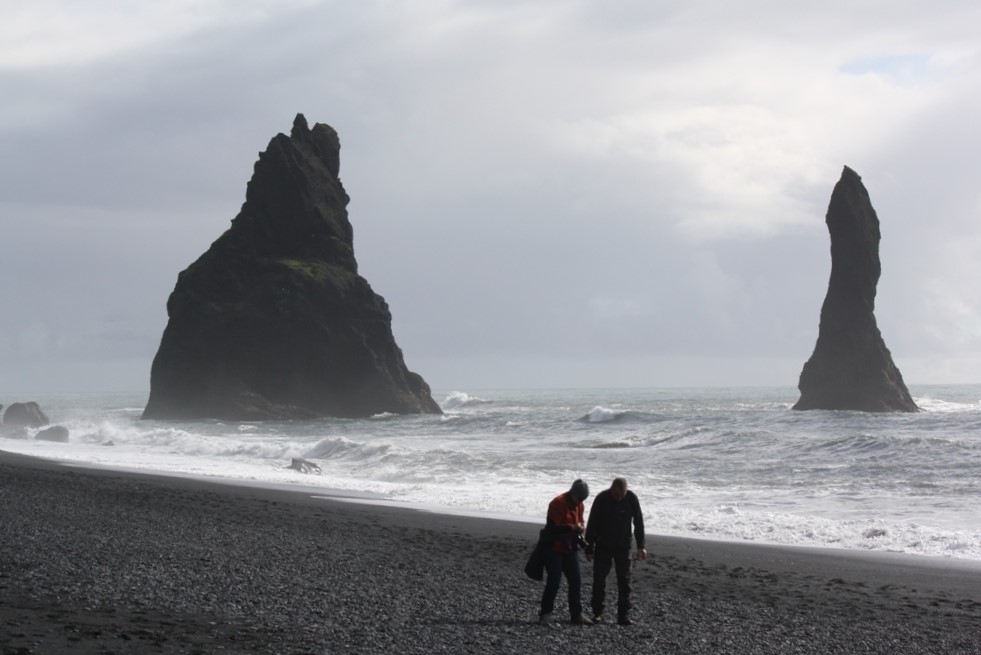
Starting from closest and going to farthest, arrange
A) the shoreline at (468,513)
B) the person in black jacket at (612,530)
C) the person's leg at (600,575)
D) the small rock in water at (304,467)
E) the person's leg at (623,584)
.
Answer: the person's leg at (623,584)
the person's leg at (600,575)
the person in black jacket at (612,530)
the shoreline at (468,513)
the small rock in water at (304,467)

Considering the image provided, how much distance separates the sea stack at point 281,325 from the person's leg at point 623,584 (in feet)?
249

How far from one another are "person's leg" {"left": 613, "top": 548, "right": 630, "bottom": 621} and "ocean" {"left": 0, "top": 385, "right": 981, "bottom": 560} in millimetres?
8374

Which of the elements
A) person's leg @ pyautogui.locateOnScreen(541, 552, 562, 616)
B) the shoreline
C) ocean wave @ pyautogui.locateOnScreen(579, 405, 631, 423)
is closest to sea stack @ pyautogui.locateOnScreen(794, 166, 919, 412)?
ocean wave @ pyautogui.locateOnScreen(579, 405, 631, 423)

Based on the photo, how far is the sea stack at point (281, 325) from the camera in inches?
3531

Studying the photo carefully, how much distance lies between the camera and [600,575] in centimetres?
1262

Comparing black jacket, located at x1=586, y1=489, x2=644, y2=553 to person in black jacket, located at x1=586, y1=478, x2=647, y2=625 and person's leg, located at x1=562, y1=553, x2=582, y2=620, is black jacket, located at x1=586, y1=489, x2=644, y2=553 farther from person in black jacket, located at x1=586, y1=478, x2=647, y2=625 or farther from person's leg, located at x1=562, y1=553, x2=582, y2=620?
person's leg, located at x1=562, y1=553, x2=582, y2=620

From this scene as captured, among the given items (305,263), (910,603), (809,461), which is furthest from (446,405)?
(910,603)

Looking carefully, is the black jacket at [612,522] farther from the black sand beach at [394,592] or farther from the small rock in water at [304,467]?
the small rock in water at [304,467]

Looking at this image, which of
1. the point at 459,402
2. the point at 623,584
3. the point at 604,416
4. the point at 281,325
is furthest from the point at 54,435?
the point at 459,402

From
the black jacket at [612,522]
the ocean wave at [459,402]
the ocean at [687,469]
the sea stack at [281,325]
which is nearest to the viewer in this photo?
the black jacket at [612,522]

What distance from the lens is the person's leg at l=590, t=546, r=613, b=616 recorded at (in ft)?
41.0

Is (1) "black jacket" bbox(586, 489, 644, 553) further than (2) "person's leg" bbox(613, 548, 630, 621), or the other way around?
(1) "black jacket" bbox(586, 489, 644, 553)

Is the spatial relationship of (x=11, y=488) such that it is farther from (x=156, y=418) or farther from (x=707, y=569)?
(x=156, y=418)

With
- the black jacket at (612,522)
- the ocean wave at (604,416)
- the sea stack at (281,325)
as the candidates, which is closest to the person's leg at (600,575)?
the black jacket at (612,522)
